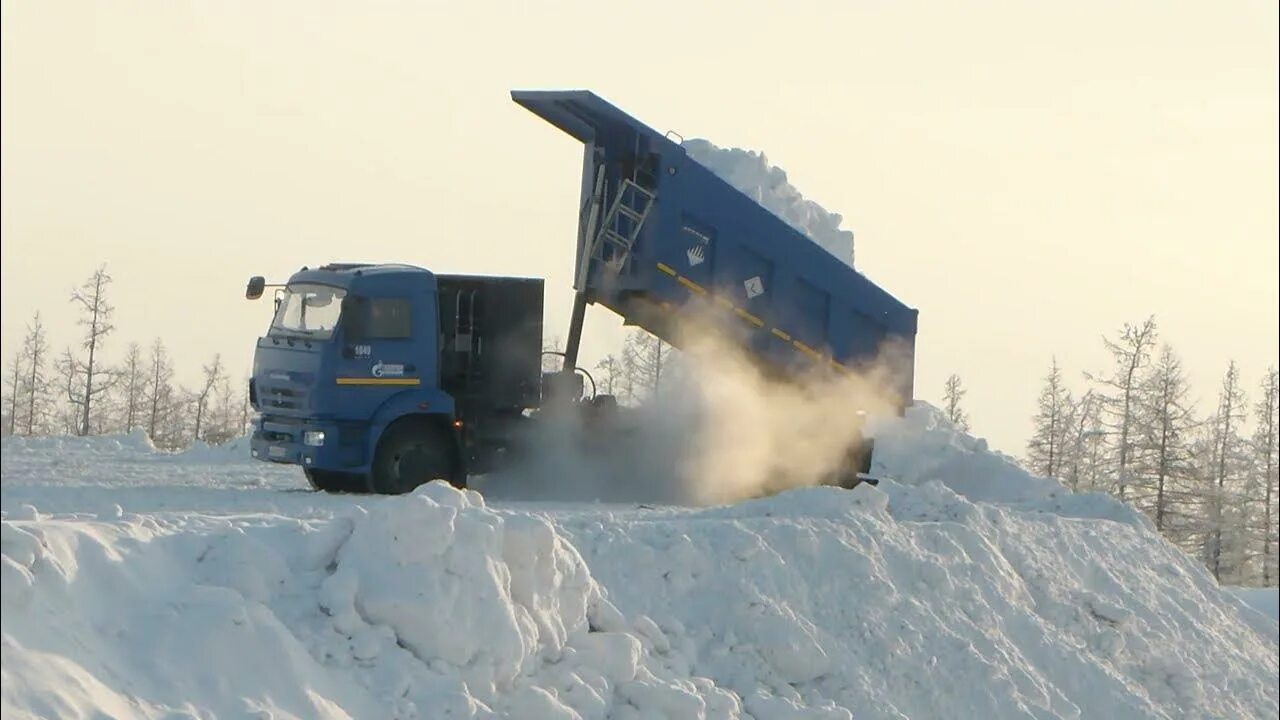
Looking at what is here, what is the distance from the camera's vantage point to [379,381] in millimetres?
16938

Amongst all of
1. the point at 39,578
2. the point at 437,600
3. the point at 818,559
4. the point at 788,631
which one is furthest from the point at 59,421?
the point at 818,559

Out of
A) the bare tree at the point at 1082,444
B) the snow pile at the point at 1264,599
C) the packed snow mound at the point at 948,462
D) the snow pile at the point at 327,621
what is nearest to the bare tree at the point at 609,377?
the packed snow mound at the point at 948,462

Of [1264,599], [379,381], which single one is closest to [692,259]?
[379,381]

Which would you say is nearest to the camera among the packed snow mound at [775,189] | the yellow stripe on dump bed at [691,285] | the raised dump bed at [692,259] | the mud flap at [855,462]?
the raised dump bed at [692,259]

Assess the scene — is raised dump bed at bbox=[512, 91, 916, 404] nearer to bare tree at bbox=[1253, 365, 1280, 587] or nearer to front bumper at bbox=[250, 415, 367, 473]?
front bumper at bbox=[250, 415, 367, 473]

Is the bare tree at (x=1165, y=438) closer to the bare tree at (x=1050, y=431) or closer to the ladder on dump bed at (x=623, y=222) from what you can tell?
the bare tree at (x=1050, y=431)

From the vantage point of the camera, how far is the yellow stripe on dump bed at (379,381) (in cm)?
1673

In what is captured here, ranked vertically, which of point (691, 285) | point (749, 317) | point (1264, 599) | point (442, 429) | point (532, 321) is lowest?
point (1264, 599)

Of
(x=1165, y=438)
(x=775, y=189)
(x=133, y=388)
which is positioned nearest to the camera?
(x=133, y=388)

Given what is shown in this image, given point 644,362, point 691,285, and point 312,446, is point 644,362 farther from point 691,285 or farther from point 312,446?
point 312,446

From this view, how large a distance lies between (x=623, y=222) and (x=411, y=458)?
11.9ft

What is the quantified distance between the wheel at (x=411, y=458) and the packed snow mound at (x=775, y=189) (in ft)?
29.6

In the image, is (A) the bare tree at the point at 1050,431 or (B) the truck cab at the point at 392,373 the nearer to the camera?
(B) the truck cab at the point at 392,373

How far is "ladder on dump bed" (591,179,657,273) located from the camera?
715 inches
